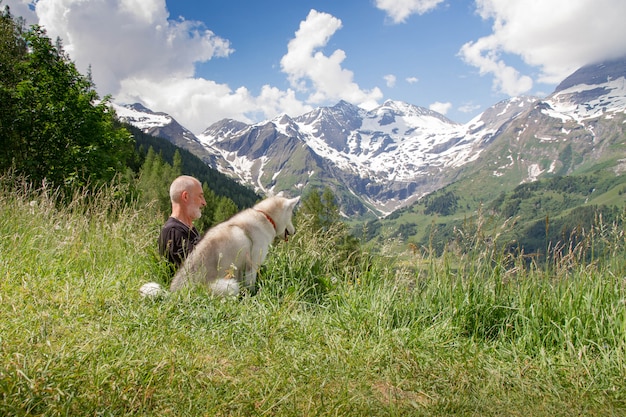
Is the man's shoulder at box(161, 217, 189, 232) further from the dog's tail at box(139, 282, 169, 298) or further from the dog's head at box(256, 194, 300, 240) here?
the dog's tail at box(139, 282, 169, 298)

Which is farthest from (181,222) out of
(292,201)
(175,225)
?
(292,201)

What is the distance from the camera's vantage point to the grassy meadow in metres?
2.97

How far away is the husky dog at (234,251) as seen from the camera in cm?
507

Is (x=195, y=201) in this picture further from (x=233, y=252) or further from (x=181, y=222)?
(x=233, y=252)

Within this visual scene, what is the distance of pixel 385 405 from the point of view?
319 cm

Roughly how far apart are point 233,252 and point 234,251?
0.06 ft

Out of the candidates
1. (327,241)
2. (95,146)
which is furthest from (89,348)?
(95,146)

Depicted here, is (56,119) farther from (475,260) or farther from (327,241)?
(475,260)

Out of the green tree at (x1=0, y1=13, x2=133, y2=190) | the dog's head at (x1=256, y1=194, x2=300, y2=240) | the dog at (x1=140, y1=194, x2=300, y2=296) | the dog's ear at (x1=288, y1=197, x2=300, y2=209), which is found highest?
the green tree at (x1=0, y1=13, x2=133, y2=190)

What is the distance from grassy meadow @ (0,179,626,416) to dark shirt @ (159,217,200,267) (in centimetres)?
25

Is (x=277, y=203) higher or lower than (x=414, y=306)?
higher

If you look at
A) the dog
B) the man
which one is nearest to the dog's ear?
the dog

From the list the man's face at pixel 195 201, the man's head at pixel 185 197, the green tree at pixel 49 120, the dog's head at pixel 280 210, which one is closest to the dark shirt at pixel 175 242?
the man's head at pixel 185 197

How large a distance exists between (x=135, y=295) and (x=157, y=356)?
1.52 meters
